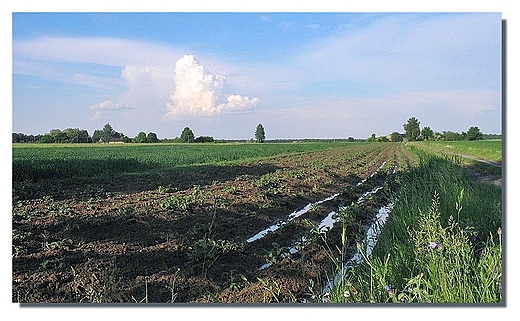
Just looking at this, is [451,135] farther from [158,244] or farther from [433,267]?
[158,244]

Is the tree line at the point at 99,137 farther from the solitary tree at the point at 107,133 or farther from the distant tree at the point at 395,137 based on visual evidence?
the distant tree at the point at 395,137

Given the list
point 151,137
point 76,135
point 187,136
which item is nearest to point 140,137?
point 151,137

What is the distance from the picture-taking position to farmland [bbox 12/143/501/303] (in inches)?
146

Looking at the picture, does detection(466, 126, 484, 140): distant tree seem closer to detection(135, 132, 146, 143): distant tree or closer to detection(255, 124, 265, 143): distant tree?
detection(255, 124, 265, 143): distant tree

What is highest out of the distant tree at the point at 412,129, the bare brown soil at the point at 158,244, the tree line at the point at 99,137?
the distant tree at the point at 412,129

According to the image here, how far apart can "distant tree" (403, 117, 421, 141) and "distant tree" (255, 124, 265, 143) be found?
1266 mm

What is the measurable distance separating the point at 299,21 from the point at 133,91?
1.44 meters

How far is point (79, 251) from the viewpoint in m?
4.13

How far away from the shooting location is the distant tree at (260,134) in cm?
421

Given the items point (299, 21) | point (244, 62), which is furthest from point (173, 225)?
point (299, 21)

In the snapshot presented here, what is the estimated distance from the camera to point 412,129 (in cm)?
439

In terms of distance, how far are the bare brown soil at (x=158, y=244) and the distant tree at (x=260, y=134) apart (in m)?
0.79

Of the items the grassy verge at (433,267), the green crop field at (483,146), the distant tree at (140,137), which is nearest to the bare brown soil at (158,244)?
the grassy verge at (433,267)
